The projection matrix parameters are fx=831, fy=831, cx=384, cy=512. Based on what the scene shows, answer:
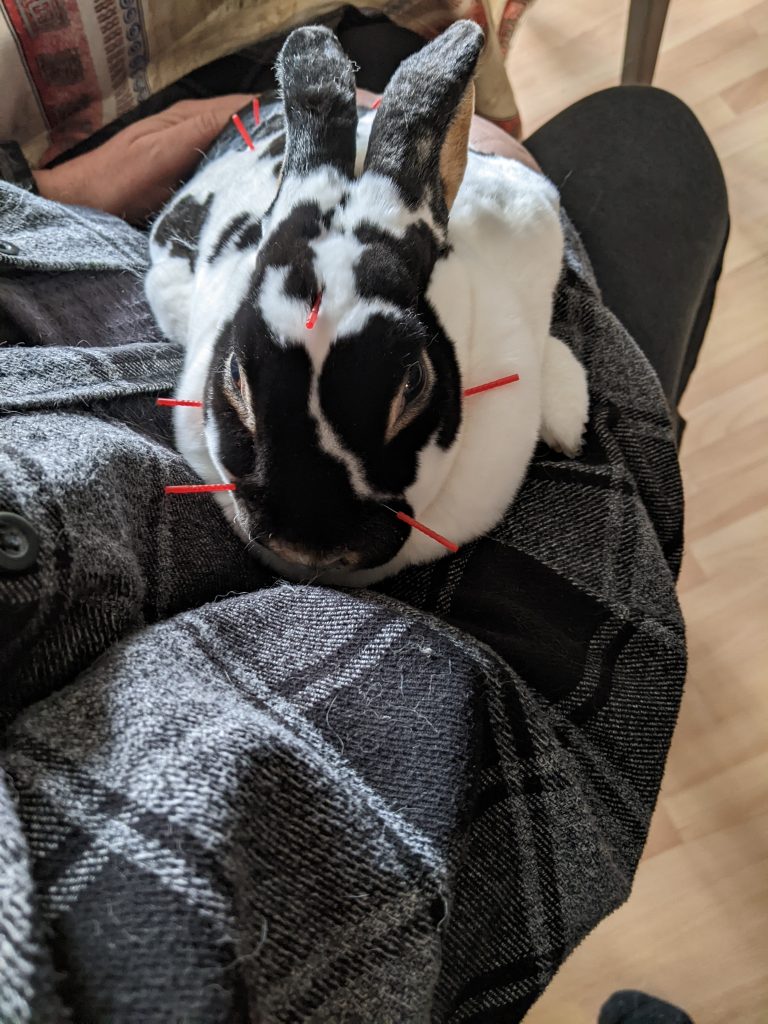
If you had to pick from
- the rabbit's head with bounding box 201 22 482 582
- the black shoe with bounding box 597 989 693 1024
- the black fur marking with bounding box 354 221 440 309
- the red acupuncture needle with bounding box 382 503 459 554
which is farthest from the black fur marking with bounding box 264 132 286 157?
the black shoe with bounding box 597 989 693 1024

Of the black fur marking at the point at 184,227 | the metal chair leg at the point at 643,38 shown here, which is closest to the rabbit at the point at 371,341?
the black fur marking at the point at 184,227

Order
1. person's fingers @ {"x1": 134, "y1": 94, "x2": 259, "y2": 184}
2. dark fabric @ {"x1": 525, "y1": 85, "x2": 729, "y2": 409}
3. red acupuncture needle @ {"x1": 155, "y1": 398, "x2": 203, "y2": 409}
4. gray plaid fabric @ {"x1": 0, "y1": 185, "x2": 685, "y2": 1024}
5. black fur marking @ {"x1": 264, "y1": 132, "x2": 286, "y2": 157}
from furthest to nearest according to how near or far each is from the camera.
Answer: person's fingers @ {"x1": 134, "y1": 94, "x2": 259, "y2": 184}, dark fabric @ {"x1": 525, "y1": 85, "x2": 729, "y2": 409}, black fur marking @ {"x1": 264, "y1": 132, "x2": 286, "y2": 157}, red acupuncture needle @ {"x1": 155, "y1": 398, "x2": 203, "y2": 409}, gray plaid fabric @ {"x1": 0, "y1": 185, "x2": 685, "y2": 1024}

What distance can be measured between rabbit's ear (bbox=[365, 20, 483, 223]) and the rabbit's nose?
27cm

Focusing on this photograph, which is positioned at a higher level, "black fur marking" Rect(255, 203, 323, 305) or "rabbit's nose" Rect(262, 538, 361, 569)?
"black fur marking" Rect(255, 203, 323, 305)

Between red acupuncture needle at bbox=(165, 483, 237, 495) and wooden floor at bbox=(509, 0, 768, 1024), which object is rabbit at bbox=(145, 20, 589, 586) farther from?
wooden floor at bbox=(509, 0, 768, 1024)

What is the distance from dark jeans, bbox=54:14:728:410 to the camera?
973mm

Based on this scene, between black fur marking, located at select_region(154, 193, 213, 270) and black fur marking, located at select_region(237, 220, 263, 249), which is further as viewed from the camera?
black fur marking, located at select_region(154, 193, 213, 270)

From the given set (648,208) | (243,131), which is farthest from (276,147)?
(648,208)

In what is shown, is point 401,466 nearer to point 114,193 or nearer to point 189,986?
point 189,986

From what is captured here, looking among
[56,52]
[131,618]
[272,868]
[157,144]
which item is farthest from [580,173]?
[272,868]

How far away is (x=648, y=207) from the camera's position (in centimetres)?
99

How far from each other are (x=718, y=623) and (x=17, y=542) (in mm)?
1097

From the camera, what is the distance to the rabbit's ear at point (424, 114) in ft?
2.07

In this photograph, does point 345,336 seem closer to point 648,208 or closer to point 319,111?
point 319,111
